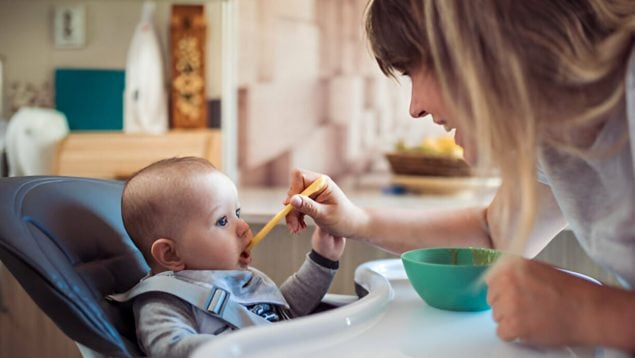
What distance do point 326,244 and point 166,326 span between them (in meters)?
0.34

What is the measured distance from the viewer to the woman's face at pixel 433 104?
82 centimetres

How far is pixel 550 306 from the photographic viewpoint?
750 mm

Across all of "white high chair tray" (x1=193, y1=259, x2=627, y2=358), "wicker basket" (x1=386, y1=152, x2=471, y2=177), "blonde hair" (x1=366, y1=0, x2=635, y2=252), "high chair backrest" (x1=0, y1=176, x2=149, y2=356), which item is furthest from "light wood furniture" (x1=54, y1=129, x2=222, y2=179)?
"blonde hair" (x1=366, y1=0, x2=635, y2=252)

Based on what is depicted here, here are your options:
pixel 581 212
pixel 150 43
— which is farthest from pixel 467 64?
pixel 150 43

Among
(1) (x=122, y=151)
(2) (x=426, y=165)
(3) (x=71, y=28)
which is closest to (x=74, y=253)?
(2) (x=426, y=165)

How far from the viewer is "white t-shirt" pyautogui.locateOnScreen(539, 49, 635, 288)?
31.3 inches

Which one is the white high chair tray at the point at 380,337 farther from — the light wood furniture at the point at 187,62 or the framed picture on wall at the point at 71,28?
the framed picture on wall at the point at 71,28

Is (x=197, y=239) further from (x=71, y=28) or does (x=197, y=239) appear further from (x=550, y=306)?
(x=71, y=28)

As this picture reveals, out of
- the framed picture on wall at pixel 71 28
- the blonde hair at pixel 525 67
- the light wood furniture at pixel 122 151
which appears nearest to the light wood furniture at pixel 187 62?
the light wood furniture at pixel 122 151

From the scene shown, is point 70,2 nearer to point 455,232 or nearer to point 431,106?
point 455,232

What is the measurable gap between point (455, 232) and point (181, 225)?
1.55ft

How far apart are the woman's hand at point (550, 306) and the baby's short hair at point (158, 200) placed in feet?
1.71

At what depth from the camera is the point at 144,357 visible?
0.99 metres

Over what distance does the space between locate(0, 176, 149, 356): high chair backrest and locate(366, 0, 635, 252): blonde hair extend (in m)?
0.54
